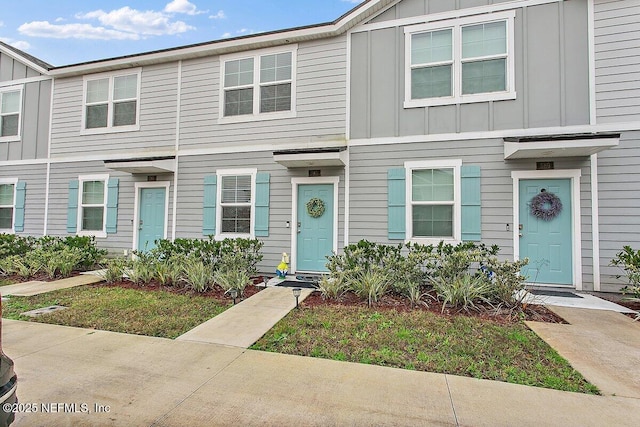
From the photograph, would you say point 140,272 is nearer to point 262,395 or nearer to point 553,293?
point 262,395

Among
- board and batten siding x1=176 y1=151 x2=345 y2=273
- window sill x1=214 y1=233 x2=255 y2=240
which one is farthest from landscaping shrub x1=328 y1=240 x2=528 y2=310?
window sill x1=214 y1=233 x2=255 y2=240

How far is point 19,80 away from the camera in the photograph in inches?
388

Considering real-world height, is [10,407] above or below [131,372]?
above

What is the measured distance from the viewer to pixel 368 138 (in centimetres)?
717

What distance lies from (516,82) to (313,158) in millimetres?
4355

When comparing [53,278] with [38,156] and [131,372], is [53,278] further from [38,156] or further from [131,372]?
[131,372]

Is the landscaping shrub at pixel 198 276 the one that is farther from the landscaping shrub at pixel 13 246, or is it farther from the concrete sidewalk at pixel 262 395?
the landscaping shrub at pixel 13 246

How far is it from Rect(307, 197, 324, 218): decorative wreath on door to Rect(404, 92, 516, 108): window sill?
285 centimetres

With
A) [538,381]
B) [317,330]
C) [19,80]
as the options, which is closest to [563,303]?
[538,381]

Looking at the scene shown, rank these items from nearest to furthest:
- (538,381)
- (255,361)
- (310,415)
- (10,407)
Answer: (10,407) < (310,415) < (538,381) < (255,361)

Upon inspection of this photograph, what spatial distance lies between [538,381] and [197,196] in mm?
7708

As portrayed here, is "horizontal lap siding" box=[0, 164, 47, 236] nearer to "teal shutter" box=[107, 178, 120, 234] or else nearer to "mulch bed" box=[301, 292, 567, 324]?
"teal shutter" box=[107, 178, 120, 234]

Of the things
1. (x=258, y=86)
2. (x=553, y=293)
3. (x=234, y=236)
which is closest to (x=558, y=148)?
(x=553, y=293)

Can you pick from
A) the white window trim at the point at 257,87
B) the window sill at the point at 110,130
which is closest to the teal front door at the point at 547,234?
the white window trim at the point at 257,87
